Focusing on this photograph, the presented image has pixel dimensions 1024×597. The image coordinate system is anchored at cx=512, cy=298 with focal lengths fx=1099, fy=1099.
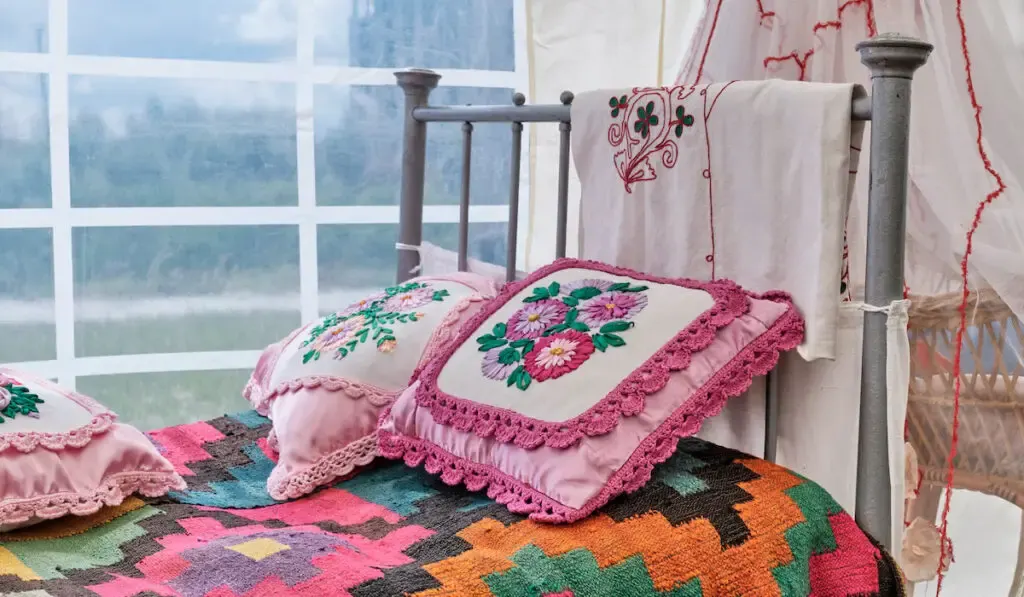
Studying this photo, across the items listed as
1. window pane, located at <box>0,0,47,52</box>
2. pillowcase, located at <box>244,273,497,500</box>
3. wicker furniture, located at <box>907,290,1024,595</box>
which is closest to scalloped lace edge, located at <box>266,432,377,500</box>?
pillowcase, located at <box>244,273,497,500</box>

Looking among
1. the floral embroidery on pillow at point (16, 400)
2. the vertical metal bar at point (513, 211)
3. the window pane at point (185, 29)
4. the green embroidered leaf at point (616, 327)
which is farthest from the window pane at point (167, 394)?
the green embroidered leaf at point (616, 327)

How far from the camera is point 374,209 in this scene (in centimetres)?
245

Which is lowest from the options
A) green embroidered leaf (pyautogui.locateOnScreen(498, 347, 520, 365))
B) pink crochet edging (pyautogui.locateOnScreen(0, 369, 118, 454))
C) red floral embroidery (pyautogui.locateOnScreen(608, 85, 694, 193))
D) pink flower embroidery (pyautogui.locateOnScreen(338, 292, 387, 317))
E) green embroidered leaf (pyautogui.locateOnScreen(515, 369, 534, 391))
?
pink crochet edging (pyautogui.locateOnScreen(0, 369, 118, 454))

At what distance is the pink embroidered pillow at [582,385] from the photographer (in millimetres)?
1248

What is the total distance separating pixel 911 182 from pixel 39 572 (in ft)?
4.01

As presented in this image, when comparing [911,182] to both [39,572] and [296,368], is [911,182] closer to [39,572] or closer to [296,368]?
[296,368]

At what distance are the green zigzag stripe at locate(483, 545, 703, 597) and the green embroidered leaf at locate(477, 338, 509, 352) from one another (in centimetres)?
37

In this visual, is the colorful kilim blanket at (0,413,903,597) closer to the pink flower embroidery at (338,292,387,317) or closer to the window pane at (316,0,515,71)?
the pink flower embroidery at (338,292,387,317)

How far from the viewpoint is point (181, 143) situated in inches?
92.0

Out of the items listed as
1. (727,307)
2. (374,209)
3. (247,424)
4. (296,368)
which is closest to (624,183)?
(727,307)

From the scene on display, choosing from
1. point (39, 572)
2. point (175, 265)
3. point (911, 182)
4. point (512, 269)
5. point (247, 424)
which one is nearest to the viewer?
point (39, 572)

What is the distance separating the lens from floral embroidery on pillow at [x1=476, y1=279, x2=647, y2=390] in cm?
137

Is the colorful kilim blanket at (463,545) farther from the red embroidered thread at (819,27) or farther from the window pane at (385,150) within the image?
the window pane at (385,150)

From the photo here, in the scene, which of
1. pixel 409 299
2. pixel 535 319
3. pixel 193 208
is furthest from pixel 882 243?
pixel 193 208
